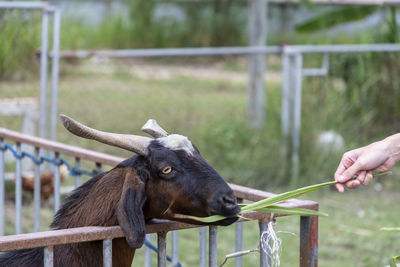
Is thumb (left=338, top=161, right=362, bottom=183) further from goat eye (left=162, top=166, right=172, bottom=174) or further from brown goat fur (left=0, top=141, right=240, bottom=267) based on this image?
goat eye (left=162, top=166, right=172, bottom=174)

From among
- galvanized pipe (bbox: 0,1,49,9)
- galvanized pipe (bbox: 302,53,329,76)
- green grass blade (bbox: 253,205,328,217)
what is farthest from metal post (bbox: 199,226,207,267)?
galvanized pipe (bbox: 302,53,329,76)

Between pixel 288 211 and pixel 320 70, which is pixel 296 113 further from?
pixel 288 211

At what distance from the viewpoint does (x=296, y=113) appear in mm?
7738

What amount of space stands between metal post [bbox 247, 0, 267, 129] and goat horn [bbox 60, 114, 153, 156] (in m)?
5.58

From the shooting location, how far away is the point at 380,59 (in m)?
8.62

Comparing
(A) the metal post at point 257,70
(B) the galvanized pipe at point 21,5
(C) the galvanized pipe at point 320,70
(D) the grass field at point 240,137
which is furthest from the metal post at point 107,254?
(A) the metal post at point 257,70

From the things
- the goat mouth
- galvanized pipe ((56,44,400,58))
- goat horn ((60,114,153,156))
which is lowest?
the goat mouth

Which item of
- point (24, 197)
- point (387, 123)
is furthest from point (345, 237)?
point (24, 197)

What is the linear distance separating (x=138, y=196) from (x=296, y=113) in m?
5.28

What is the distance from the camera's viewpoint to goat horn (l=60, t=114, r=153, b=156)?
7.96 feet

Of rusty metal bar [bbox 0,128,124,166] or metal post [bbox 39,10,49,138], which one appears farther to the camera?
metal post [bbox 39,10,49,138]

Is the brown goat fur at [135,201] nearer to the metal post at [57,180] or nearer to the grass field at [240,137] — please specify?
the metal post at [57,180]

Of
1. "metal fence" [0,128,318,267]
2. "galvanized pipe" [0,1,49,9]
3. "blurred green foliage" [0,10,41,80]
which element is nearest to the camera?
"metal fence" [0,128,318,267]

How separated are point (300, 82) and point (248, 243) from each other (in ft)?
7.64
